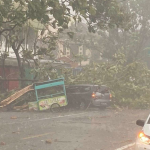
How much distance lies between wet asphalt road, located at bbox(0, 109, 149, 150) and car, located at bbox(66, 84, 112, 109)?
4547mm

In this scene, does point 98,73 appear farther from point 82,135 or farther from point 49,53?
point 82,135

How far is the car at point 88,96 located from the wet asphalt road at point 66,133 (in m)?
4.55

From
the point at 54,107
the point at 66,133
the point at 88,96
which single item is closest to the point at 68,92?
the point at 88,96

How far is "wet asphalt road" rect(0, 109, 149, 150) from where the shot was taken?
10523mm

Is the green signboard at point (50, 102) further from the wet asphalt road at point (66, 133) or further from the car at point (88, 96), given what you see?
the wet asphalt road at point (66, 133)

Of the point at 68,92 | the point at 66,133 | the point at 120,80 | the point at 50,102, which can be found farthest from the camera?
the point at 120,80

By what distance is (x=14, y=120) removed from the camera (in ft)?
55.4

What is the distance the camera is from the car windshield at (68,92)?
10.6m

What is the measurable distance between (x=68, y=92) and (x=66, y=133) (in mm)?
10047

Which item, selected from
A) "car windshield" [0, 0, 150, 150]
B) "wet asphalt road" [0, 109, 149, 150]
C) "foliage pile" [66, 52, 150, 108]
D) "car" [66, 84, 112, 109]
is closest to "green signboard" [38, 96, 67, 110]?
"car windshield" [0, 0, 150, 150]

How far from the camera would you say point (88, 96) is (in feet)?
73.0

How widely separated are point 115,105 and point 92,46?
2858 cm

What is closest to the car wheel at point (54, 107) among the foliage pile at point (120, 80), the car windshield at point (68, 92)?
the car windshield at point (68, 92)

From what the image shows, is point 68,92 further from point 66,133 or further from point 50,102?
point 66,133
